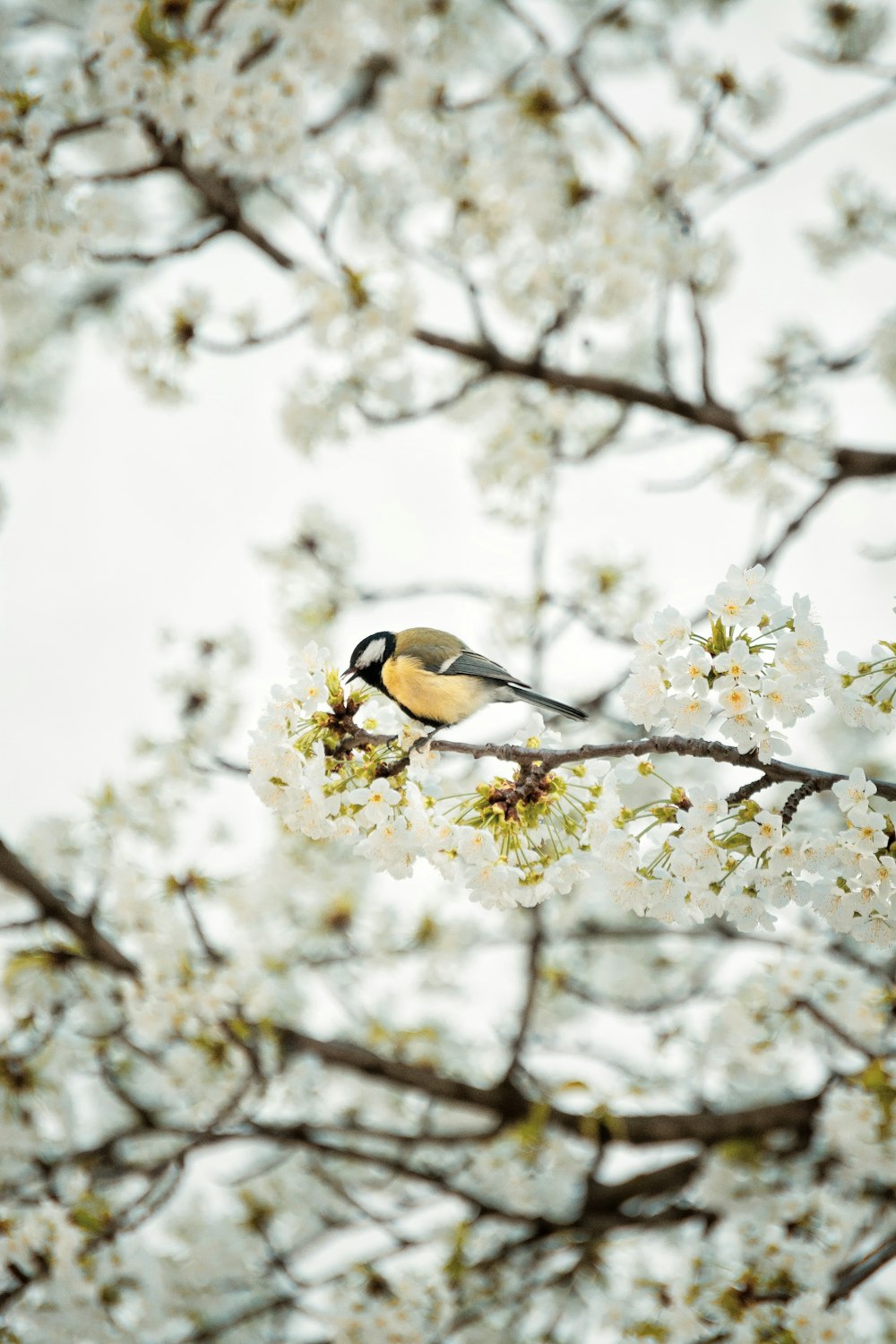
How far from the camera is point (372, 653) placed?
240 cm

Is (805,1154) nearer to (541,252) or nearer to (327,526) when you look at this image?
(327,526)

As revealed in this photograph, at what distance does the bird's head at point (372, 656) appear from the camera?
2.31m

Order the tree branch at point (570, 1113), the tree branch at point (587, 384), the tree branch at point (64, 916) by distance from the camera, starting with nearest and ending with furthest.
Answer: the tree branch at point (64, 916) → the tree branch at point (570, 1113) → the tree branch at point (587, 384)

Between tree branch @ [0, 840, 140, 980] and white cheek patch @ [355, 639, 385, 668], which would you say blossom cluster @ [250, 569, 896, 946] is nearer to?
white cheek patch @ [355, 639, 385, 668]

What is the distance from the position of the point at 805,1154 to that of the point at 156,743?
3370 millimetres

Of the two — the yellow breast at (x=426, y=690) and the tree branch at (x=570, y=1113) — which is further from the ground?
the yellow breast at (x=426, y=690)

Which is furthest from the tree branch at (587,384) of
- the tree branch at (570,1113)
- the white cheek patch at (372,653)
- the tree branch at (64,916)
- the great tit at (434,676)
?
the tree branch at (570,1113)

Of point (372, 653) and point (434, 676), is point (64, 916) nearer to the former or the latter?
point (372, 653)

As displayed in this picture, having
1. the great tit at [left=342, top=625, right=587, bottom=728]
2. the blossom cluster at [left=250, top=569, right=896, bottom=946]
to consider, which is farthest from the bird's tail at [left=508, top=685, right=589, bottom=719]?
the blossom cluster at [left=250, top=569, right=896, bottom=946]

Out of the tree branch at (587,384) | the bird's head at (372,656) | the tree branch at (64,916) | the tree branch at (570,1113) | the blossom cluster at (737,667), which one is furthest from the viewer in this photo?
the tree branch at (587,384)

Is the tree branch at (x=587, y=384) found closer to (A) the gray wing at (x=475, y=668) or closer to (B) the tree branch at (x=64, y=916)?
(A) the gray wing at (x=475, y=668)

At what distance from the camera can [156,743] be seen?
4.34m

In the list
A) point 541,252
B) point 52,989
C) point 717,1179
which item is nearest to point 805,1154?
point 717,1179

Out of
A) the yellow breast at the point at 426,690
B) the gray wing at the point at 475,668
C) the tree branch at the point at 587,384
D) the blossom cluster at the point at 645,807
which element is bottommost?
the blossom cluster at the point at 645,807
